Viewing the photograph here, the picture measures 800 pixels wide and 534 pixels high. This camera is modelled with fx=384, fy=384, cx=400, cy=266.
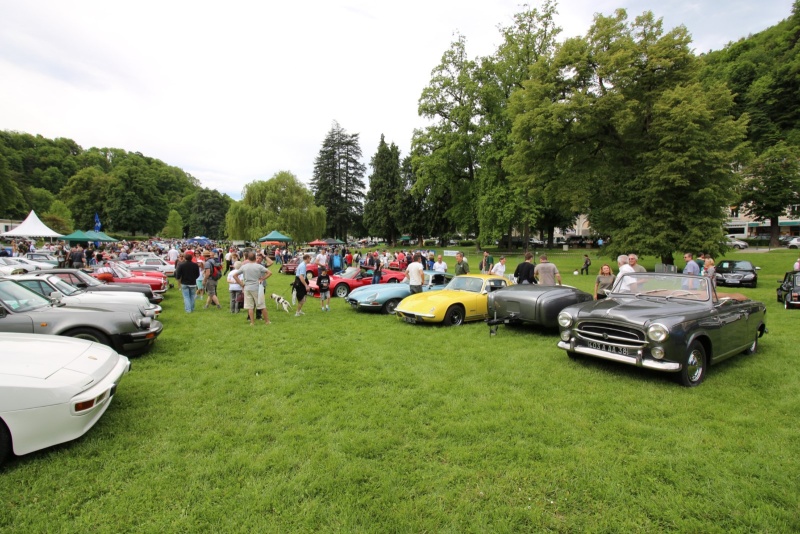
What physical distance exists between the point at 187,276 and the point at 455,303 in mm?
7468

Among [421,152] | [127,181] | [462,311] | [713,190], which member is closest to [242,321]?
[462,311]

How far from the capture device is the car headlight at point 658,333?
16.2 ft

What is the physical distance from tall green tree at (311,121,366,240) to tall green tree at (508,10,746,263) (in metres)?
46.9

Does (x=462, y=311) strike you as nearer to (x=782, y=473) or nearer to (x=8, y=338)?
(x=782, y=473)

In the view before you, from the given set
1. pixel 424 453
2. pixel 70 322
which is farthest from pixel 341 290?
pixel 424 453

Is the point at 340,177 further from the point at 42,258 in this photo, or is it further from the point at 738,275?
the point at 738,275

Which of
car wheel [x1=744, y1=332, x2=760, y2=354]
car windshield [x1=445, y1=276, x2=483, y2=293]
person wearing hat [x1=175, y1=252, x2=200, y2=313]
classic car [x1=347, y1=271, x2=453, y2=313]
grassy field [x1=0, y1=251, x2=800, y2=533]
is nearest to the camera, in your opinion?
grassy field [x1=0, y1=251, x2=800, y2=533]

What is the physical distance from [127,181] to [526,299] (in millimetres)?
84031

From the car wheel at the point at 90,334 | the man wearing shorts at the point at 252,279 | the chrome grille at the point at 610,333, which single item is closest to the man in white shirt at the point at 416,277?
the man wearing shorts at the point at 252,279

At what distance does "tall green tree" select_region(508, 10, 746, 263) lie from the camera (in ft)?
64.3

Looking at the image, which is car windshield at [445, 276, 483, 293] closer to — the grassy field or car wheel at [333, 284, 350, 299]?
the grassy field

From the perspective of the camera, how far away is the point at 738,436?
3.81 meters

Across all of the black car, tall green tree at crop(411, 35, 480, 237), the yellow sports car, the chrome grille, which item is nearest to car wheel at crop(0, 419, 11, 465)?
the chrome grille

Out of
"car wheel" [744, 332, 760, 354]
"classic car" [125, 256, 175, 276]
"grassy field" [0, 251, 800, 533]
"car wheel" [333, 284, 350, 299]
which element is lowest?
"grassy field" [0, 251, 800, 533]
